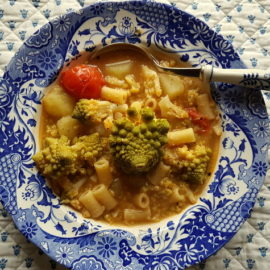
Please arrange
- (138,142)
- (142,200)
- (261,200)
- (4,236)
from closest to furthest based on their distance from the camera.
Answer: (138,142) < (142,200) < (4,236) < (261,200)

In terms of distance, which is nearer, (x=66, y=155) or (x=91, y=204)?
(x=66, y=155)

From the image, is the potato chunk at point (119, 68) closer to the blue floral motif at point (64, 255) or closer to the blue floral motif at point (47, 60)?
the blue floral motif at point (47, 60)

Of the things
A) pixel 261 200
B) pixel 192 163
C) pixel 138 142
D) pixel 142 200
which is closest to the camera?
pixel 138 142

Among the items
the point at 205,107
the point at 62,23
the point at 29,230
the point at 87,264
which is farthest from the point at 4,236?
the point at 205,107

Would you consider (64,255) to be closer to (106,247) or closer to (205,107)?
(106,247)

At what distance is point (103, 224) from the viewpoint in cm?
345

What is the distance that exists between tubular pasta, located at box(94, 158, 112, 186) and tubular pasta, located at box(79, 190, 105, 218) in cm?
14

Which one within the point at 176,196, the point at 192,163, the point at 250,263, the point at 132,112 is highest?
the point at 132,112

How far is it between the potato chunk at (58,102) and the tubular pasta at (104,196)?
24.8 inches

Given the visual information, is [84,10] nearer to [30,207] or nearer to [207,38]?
[207,38]

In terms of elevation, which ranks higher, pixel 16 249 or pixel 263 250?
pixel 263 250

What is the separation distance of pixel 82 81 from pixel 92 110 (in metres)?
0.25

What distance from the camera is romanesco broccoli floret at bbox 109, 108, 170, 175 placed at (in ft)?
10.6

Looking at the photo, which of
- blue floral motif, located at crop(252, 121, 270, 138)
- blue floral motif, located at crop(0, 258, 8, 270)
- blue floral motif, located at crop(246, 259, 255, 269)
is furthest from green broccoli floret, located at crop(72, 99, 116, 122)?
blue floral motif, located at crop(246, 259, 255, 269)
